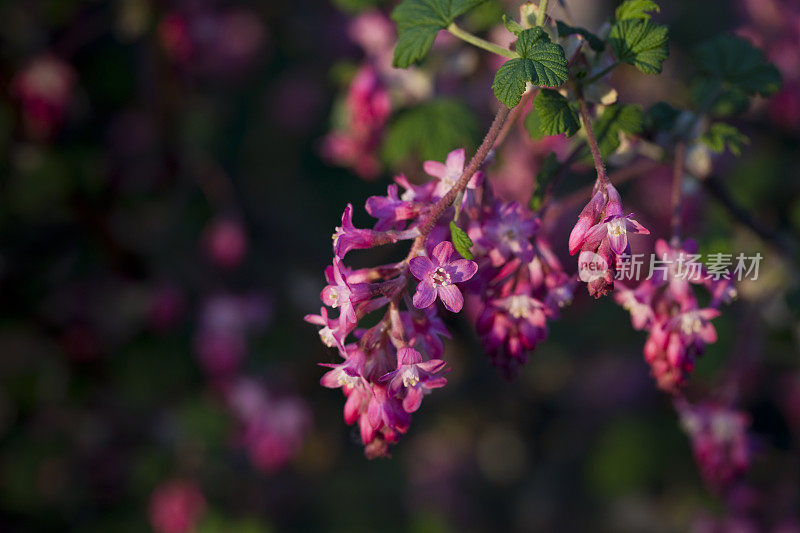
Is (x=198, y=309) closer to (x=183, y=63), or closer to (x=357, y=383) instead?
(x=183, y=63)

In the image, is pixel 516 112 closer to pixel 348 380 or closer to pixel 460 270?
pixel 460 270

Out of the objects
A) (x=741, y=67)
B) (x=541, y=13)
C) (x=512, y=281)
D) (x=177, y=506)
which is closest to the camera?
(x=541, y=13)

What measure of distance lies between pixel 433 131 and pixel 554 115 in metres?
0.86

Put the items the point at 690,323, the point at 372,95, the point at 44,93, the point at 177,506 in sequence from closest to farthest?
1. the point at 690,323
2. the point at 372,95
3. the point at 44,93
4. the point at 177,506

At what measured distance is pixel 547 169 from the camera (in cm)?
131

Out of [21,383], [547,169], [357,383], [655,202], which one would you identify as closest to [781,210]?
[655,202]

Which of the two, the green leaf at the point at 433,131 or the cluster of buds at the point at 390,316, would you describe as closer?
the cluster of buds at the point at 390,316

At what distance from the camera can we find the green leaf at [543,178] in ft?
4.31

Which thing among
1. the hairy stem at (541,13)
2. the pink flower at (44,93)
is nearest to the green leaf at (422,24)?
the hairy stem at (541,13)

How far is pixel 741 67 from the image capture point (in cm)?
168

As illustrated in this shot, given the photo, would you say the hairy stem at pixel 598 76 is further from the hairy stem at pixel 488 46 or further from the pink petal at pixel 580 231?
the pink petal at pixel 580 231

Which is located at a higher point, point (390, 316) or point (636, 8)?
point (636, 8)

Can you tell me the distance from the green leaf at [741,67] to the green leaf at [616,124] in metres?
0.47

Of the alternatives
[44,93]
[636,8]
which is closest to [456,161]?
[636,8]
